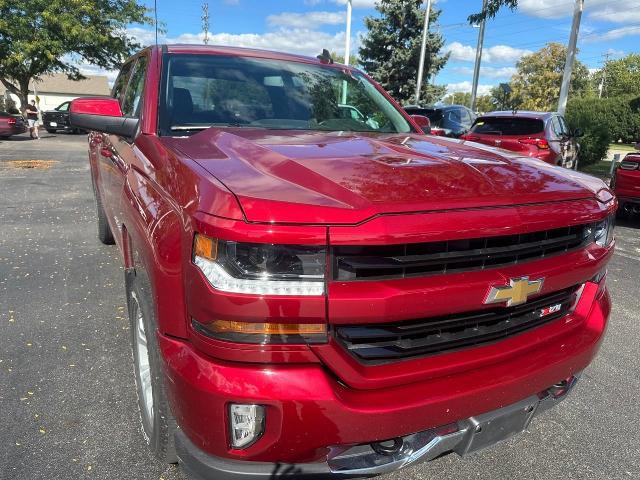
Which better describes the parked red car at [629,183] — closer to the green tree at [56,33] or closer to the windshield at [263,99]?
the windshield at [263,99]

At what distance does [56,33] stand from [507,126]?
22668 mm

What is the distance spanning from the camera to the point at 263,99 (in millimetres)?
3037

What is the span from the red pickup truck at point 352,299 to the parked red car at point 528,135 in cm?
789

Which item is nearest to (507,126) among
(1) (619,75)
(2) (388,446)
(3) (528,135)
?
(3) (528,135)

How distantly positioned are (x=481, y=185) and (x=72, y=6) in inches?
1081

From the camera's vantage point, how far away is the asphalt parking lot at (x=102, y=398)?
232cm

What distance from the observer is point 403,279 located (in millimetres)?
1610

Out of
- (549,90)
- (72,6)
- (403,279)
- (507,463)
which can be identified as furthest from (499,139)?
(549,90)

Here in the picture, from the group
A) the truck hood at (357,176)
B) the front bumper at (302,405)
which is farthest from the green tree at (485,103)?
the front bumper at (302,405)

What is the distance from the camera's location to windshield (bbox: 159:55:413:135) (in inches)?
110

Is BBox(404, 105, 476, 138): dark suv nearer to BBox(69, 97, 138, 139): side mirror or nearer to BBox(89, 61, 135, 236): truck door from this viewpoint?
BBox(89, 61, 135, 236): truck door

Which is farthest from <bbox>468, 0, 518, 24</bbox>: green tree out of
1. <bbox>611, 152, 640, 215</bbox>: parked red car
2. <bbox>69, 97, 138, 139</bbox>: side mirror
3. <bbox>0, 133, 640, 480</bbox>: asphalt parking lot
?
<bbox>69, 97, 138, 139</bbox>: side mirror

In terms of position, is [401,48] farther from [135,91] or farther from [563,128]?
[135,91]

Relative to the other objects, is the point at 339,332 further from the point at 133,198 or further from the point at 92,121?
the point at 92,121
